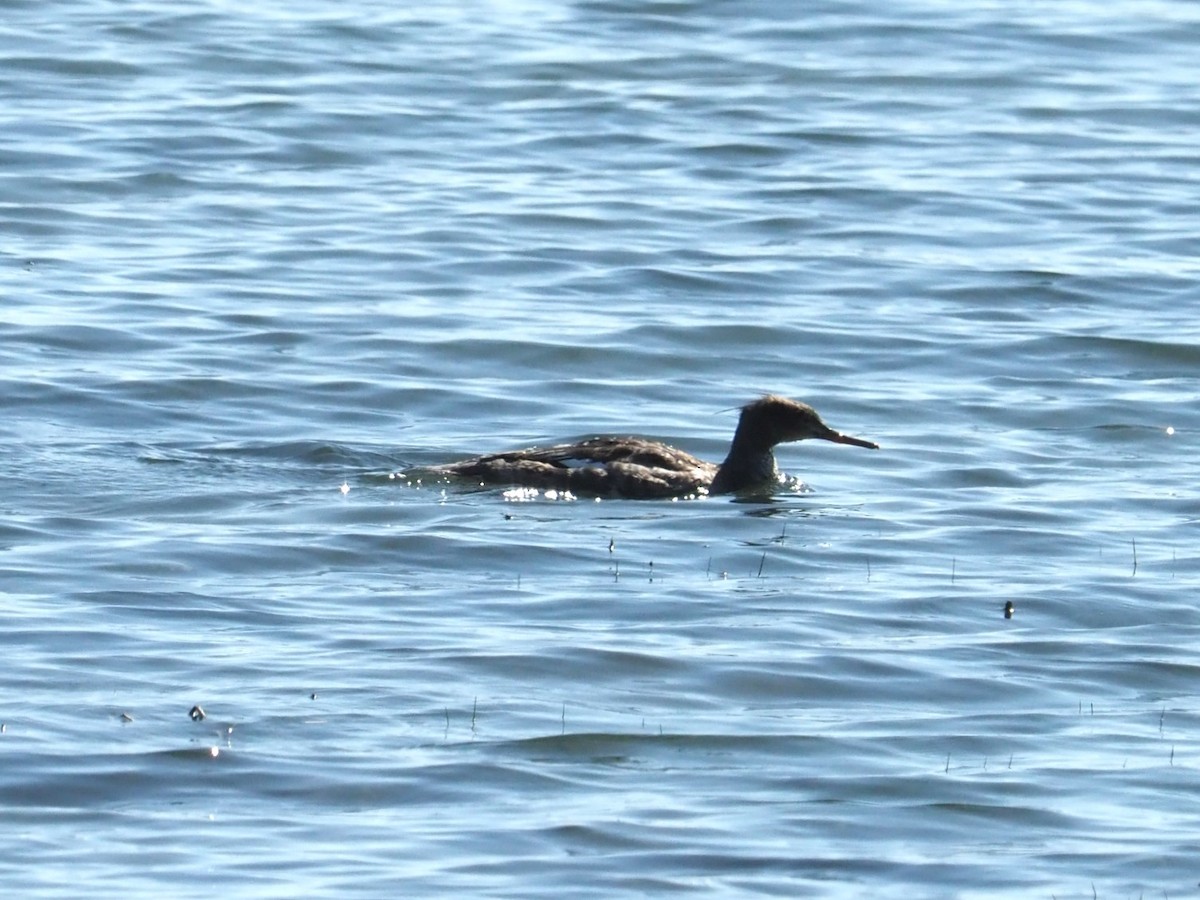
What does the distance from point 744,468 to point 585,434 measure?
1265 mm

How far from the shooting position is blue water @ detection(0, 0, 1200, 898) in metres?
8.29

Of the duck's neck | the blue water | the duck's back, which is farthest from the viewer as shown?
the duck's neck

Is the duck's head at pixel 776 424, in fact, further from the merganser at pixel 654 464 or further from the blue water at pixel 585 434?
the blue water at pixel 585 434

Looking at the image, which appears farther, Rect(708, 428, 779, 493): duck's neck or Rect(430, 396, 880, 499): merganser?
Rect(708, 428, 779, 493): duck's neck

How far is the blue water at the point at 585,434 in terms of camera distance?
326 inches

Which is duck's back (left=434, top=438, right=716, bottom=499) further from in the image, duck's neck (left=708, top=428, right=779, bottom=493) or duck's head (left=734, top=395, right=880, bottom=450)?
duck's head (left=734, top=395, right=880, bottom=450)

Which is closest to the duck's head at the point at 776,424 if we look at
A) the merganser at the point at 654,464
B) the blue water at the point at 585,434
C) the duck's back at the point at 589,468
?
the merganser at the point at 654,464

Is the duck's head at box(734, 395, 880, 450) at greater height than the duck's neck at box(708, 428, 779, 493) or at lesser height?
greater

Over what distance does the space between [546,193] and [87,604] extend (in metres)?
11.5

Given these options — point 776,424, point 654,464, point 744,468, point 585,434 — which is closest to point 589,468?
point 654,464

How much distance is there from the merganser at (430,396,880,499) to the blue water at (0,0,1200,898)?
20 centimetres

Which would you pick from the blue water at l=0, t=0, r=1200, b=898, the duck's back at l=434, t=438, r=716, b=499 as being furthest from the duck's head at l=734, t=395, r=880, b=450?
the duck's back at l=434, t=438, r=716, b=499

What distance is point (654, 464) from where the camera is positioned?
13.6 m

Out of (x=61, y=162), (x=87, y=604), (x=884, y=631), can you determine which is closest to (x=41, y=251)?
(x=61, y=162)
